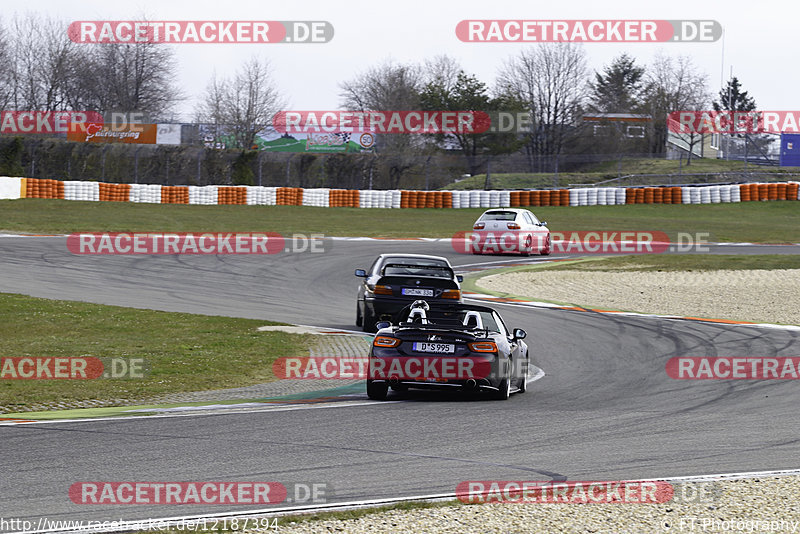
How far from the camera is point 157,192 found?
43.0 meters

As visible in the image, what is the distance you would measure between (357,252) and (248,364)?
55.6 ft

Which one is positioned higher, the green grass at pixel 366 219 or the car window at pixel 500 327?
the green grass at pixel 366 219

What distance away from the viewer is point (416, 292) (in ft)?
52.8

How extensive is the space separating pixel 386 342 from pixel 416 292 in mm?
5389

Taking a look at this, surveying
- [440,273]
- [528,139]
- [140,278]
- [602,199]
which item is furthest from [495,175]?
[440,273]

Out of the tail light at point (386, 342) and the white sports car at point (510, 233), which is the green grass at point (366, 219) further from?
the tail light at point (386, 342)

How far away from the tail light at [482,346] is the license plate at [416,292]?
210 inches

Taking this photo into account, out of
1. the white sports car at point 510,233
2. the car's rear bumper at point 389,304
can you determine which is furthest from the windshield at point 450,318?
the white sports car at point 510,233

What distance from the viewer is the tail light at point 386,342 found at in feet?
35.1

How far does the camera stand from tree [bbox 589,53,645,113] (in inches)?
3243

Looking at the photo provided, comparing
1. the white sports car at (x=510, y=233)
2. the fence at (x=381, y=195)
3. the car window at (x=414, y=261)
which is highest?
the fence at (x=381, y=195)

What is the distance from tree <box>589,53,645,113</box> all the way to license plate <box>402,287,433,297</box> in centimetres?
6245

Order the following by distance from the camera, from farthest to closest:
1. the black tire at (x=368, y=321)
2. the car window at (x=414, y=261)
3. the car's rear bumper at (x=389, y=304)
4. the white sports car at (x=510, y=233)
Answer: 1. the white sports car at (x=510, y=233)
2. the car window at (x=414, y=261)
3. the black tire at (x=368, y=321)
4. the car's rear bumper at (x=389, y=304)

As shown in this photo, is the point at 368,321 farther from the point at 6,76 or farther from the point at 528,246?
the point at 6,76
